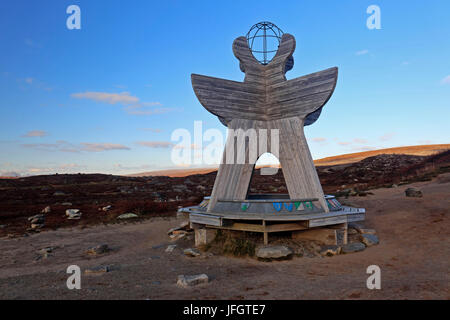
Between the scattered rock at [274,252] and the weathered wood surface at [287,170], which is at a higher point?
the weathered wood surface at [287,170]

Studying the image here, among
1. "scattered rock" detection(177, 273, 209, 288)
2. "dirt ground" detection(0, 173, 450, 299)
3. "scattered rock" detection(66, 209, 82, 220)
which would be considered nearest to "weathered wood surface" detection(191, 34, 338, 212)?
"dirt ground" detection(0, 173, 450, 299)

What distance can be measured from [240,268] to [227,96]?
6083 millimetres

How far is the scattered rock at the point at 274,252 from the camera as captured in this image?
29.6ft

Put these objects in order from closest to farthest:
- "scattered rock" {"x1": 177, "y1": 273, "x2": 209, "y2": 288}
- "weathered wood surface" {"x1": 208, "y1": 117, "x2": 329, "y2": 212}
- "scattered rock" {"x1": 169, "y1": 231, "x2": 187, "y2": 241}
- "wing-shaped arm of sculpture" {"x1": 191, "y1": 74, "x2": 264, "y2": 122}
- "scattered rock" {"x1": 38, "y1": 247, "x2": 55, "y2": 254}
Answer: "scattered rock" {"x1": 177, "y1": 273, "x2": 209, "y2": 288}
"weathered wood surface" {"x1": 208, "y1": 117, "x2": 329, "y2": 212}
"wing-shaped arm of sculpture" {"x1": 191, "y1": 74, "x2": 264, "y2": 122}
"scattered rock" {"x1": 38, "y1": 247, "x2": 55, "y2": 254}
"scattered rock" {"x1": 169, "y1": 231, "x2": 187, "y2": 241}

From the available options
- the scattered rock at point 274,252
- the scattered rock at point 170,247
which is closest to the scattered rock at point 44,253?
the scattered rock at point 170,247

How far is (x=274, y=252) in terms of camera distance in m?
9.08

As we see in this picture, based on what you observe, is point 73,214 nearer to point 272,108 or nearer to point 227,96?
point 227,96

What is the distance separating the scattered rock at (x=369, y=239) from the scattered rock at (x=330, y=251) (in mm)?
1520

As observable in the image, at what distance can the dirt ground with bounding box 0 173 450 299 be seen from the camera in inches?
252

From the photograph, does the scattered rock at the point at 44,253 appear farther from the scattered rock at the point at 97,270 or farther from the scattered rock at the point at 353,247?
the scattered rock at the point at 353,247

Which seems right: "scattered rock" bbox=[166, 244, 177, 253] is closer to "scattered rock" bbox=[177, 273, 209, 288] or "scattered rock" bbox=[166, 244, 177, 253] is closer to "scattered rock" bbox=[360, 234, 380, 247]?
"scattered rock" bbox=[177, 273, 209, 288]

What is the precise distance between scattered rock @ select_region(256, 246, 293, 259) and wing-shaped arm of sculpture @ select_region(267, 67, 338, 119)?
470 cm

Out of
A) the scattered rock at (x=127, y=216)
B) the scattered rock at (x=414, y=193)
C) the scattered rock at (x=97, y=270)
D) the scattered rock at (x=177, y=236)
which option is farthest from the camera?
the scattered rock at (x=127, y=216)

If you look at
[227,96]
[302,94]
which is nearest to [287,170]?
[302,94]
